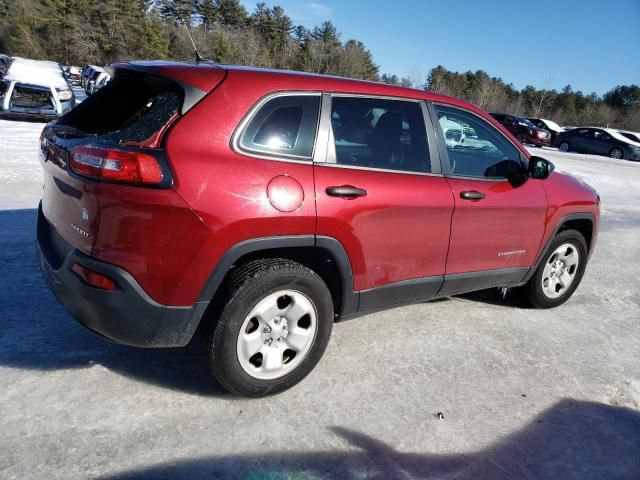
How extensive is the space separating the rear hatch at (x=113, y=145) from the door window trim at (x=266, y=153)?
237mm

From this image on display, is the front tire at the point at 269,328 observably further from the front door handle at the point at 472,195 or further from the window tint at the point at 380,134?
the front door handle at the point at 472,195

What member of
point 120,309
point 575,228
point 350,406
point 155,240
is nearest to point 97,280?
point 120,309

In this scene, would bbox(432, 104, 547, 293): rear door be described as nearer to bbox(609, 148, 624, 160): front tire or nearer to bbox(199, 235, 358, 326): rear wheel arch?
bbox(199, 235, 358, 326): rear wheel arch

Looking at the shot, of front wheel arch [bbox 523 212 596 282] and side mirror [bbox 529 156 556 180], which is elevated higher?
side mirror [bbox 529 156 556 180]

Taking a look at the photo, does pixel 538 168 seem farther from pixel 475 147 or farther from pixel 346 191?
pixel 346 191

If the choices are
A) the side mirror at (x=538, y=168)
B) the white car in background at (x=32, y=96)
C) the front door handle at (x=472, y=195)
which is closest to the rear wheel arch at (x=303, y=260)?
the front door handle at (x=472, y=195)

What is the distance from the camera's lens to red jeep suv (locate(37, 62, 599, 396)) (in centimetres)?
242

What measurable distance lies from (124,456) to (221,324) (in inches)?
29.0

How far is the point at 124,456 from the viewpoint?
2.33 meters

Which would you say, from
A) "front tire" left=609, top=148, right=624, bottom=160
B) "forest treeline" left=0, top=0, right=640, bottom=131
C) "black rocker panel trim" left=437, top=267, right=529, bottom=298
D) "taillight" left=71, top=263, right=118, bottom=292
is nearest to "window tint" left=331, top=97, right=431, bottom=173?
"black rocker panel trim" left=437, top=267, right=529, bottom=298

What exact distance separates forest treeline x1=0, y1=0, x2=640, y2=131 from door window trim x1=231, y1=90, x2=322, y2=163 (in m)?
39.6

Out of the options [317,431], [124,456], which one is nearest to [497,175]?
[317,431]

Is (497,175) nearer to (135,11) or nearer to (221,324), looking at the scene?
(221,324)

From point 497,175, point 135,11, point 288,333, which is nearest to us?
point 288,333
